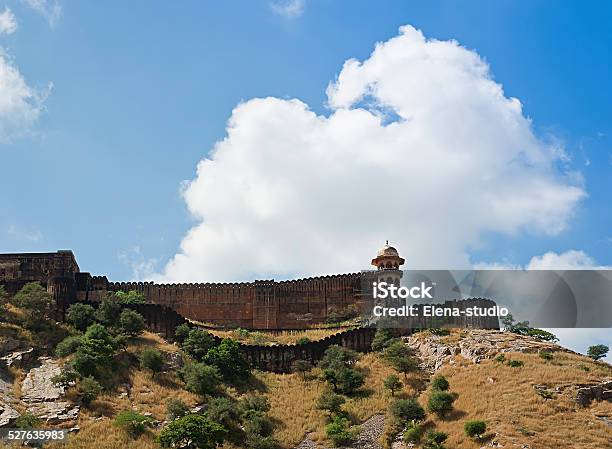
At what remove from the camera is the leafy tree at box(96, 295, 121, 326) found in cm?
5641

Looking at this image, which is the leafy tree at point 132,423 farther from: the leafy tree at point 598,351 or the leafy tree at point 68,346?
the leafy tree at point 598,351

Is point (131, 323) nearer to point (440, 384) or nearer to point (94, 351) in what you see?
point (94, 351)

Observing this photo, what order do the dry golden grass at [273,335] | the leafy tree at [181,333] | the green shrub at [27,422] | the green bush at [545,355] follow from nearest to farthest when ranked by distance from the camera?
1. the green shrub at [27,422]
2. the green bush at [545,355]
3. the leafy tree at [181,333]
4. the dry golden grass at [273,335]

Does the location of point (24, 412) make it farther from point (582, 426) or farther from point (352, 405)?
point (582, 426)

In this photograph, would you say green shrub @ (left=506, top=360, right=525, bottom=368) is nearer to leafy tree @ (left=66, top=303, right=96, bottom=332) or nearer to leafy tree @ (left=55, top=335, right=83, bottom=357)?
leafy tree @ (left=55, top=335, right=83, bottom=357)

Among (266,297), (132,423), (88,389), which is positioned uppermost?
(266,297)

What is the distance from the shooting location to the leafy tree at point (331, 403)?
1956 inches

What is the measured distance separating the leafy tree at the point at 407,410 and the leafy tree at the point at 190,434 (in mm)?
10388

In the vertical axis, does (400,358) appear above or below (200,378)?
above

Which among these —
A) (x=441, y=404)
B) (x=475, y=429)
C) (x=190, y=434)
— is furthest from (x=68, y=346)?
(x=475, y=429)

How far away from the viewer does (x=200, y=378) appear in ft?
166

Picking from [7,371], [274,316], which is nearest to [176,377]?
[7,371]

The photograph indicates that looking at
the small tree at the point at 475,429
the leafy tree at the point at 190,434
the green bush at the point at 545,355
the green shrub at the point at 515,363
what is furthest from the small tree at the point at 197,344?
the green bush at the point at 545,355

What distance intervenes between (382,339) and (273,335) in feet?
35.3
